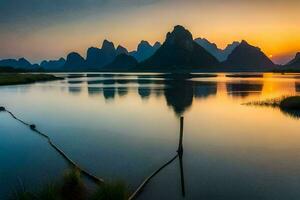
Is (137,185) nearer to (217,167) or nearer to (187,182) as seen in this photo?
(187,182)

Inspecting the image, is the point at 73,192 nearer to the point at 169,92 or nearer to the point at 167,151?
the point at 167,151

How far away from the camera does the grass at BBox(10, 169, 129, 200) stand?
48.7 ft

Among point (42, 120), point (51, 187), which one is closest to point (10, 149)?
point (51, 187)

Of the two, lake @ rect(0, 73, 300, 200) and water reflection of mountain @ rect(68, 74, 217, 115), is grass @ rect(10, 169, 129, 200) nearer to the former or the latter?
lake @ rect(0, 73, 300, 200)

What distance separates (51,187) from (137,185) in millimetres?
5767

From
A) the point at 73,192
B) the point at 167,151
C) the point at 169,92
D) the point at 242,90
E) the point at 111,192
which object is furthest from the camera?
the point at 242,90

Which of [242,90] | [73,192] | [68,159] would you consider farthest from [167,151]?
[242,90]

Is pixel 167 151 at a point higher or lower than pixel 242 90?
higher

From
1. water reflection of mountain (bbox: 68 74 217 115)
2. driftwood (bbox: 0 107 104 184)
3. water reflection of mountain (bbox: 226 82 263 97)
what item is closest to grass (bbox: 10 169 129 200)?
driftwood (bbox: 0 107 104 184)

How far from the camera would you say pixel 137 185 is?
1975 centimetres

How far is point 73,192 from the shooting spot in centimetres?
1805

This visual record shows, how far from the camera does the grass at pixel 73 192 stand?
14836 mm

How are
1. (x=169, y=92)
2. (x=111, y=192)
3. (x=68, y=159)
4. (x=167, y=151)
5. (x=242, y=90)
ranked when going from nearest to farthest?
(x=111, y=192), (x=68, y=159), (x=167, y=151), (x=169, y=92), (x=242, y=90)

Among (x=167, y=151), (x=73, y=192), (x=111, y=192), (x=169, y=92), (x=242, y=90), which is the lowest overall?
(x=242, y=90)
